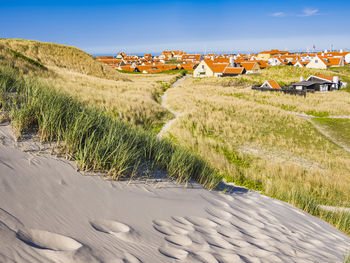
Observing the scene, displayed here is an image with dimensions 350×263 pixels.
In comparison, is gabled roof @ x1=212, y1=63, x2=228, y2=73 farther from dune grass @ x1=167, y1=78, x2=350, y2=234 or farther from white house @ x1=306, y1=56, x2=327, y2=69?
dune grass @ x1=167, y1=78, x2=350, y2=234

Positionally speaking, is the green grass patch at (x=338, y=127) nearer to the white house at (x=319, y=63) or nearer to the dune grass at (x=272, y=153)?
the dune grass at (x=272, y=153)

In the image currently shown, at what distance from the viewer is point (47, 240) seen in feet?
6.56

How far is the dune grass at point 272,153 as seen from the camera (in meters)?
7.50

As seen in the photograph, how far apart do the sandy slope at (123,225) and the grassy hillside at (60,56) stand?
36459 mm

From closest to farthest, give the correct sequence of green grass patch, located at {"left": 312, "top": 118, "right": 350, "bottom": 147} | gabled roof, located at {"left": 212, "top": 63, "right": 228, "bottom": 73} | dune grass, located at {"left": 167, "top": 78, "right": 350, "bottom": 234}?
dune grass, located at {"left": 167, "top": 78, "right": 350, "bottom": 234} < green grass patch, located at {"left": 312, "top": 118, "right": 350, "bottom": 147} < gabled roof, located at {"left": 212, "top": 63, "right": 228, "bottom": 73}

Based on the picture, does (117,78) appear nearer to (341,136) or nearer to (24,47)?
(24,47)

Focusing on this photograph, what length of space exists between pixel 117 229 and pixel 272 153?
1172 centimetres

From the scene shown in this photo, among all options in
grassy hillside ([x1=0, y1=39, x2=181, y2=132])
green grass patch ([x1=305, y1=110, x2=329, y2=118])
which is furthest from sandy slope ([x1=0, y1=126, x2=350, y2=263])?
green grass patch ([x1=305, y1=110, x2=329, y2=118])

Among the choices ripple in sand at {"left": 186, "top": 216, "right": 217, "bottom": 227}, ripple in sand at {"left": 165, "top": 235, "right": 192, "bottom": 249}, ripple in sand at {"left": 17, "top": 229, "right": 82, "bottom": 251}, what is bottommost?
ripple in sand at {"left": 186, "top": 216, "right": 217, "bottom": 227}

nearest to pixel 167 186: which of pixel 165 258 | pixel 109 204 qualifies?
pixel 109 204

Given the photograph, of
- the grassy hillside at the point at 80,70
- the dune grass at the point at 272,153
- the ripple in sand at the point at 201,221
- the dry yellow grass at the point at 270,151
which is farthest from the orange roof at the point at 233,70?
the ripple in sand at the point at 201,221

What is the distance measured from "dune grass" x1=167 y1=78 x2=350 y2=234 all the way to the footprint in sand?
14.5 feet

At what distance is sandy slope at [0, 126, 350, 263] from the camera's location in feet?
6.66

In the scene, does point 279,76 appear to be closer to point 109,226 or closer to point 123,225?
point 123,225
